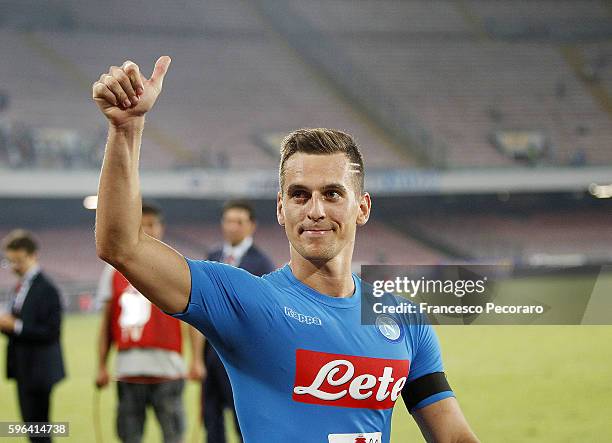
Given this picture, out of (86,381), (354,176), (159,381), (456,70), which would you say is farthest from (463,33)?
(354,176)

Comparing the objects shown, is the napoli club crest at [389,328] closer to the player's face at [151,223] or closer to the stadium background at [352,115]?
the player's face at [151,223]

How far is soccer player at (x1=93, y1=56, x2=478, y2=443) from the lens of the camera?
5.51 feet

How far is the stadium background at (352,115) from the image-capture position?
21484 millimetres

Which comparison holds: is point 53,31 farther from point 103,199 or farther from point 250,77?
point 103,199

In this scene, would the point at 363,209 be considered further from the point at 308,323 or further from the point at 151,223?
the point at 151,223

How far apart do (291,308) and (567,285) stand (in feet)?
6.61

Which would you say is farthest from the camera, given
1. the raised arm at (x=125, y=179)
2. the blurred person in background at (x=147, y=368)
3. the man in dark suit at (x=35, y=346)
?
the man in dark suit at (x=35, y=346)

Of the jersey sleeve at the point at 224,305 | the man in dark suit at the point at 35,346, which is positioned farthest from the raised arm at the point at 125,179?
the man in dark suit at the point at 35,346

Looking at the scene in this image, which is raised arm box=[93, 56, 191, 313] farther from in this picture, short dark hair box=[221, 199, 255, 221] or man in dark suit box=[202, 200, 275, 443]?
short dark hair box=[221, 199, 255, 221]

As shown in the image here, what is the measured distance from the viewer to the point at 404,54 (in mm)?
24734

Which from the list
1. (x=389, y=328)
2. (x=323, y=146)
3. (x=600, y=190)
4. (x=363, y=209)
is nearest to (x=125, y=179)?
(x=323, y=146)

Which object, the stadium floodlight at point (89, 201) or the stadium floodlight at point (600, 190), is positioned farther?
the stadium floodlight at point (600, 190)

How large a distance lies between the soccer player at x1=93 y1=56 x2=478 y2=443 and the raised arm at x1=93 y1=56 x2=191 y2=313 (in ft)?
0.08

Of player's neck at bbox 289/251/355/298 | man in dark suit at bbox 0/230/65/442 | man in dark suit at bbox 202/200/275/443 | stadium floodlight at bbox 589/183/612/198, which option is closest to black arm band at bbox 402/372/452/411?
player's neck at bbox 289/251/355/298
